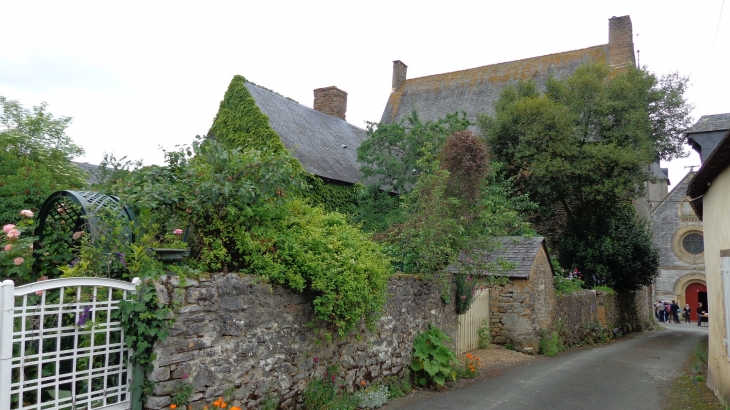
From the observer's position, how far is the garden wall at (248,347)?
502cm

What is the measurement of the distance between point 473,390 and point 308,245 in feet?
13.5

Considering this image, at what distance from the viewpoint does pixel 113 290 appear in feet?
15.5

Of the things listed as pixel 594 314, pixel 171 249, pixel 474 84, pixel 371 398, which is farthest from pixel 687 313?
pixel 171 249

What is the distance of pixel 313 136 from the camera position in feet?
70.9

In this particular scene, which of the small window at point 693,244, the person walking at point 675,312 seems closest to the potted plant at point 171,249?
the person walking at point 675,312

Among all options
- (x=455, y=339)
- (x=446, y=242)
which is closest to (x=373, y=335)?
(x=446, y=242)

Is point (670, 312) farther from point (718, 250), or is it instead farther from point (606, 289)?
point (718, 250)

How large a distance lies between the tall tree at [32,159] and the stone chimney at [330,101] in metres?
15.1

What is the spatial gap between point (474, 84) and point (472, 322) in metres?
20.2

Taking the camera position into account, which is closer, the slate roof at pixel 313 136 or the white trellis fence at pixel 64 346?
the white trellis fence at pixel 64 346

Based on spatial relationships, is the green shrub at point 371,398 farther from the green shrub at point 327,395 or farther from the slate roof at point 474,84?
the slate roof at point 474,84

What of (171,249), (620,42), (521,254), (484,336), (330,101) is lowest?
(484,336)

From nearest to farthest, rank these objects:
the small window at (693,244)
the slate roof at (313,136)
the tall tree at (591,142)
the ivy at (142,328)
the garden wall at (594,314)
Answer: the ivy at (142,328), the garden wall at (594,314), the tall tree at (591,142), the slate roof at (313,136), the small window at (693,244)

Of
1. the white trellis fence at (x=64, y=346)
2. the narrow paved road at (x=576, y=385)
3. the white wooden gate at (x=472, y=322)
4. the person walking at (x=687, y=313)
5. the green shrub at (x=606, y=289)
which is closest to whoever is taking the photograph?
the white trellis fence at (x=64, y=346)
